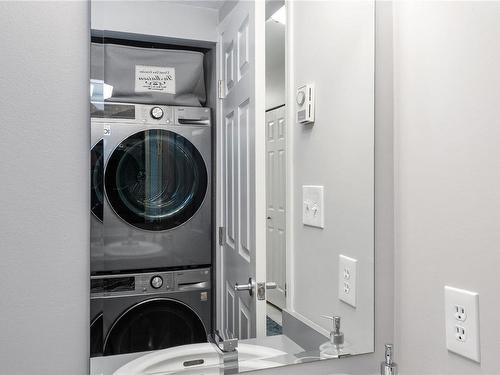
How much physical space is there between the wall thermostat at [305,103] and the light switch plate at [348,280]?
38 centimetres

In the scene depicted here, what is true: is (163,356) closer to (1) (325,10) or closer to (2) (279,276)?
(2) (279,276)

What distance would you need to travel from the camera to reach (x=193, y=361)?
3.09 ft

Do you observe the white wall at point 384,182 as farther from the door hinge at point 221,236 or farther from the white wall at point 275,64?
the door hinge at point 221,236

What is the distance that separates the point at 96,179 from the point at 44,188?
10 cm

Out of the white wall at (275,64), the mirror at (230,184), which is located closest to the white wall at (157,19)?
the mirror at (230,184)

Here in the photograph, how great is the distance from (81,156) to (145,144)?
5.2 inches

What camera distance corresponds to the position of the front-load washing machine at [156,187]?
Answer: 901mm

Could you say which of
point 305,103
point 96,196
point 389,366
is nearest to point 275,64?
point 305,103

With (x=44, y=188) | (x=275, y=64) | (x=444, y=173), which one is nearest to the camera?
(x=44, y=188)

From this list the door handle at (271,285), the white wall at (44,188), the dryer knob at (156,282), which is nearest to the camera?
the white wall at (44,188)

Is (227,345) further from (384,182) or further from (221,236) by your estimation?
(384,182)

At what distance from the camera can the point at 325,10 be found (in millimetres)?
1154

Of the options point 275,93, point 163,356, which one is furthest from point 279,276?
point 275,93

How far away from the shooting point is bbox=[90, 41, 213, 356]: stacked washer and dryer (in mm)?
892
